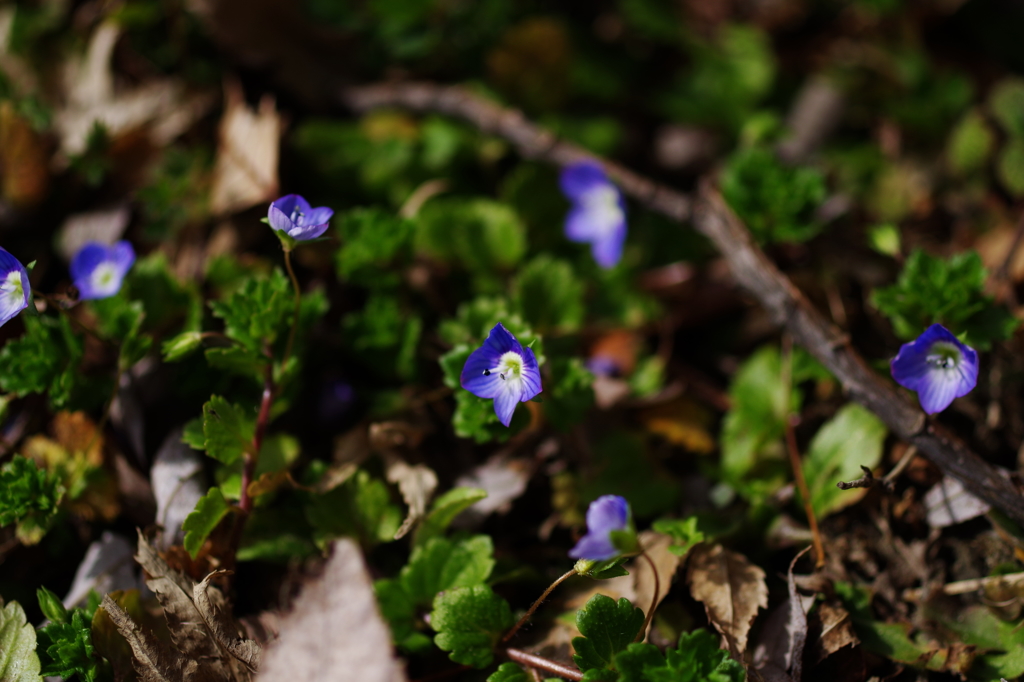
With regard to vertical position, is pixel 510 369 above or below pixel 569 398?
above

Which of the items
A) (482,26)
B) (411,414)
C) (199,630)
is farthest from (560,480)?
(482,26)

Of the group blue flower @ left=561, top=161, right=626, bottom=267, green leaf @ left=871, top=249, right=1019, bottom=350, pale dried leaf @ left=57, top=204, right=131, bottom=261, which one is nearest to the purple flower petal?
blue flower @ left=561, top=161, right=626, bottom=267

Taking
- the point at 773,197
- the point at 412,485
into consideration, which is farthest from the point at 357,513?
the point at 773,197

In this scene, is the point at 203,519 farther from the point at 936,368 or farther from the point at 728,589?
the point at 936,368

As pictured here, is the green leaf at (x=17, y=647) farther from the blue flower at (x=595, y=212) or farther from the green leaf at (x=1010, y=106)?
the green leaf at (x=1010, y=106)

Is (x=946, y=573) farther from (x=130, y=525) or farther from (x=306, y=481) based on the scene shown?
(x=130, y=525)

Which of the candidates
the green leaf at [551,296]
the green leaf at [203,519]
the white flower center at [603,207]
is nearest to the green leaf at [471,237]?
the green leaf at [551,296]
